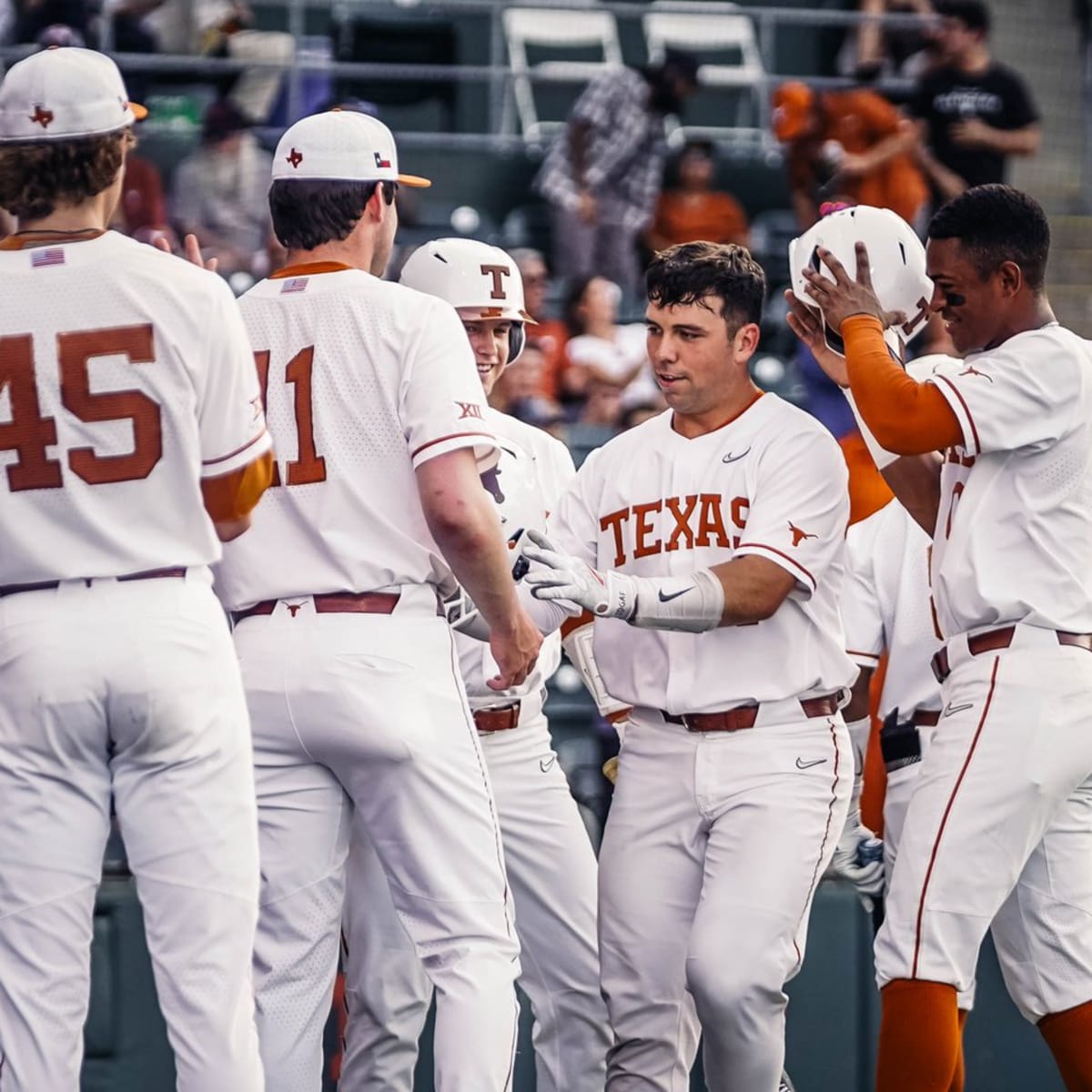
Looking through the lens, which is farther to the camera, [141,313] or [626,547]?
[626,547]

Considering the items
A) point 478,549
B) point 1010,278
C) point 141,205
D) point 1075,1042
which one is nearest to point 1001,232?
point 1010,278

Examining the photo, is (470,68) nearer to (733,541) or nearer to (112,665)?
(733,541)

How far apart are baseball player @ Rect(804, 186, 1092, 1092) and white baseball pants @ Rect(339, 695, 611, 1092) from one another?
85 cm

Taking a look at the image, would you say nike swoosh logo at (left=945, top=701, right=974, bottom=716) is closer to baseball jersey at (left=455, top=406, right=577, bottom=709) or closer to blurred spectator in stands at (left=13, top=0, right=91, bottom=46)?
baseball jersey at (left=455, top=406, right=577, bottom=709)

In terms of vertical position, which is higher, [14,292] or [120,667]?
[14,292]

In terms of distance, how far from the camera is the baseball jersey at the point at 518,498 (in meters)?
4.59

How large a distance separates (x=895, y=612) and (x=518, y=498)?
49.5 inches

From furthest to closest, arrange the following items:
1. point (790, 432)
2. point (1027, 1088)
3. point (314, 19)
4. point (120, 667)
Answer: point (314, 19)
point (1027, 1088)
point (790, 432)
point (120, 667)

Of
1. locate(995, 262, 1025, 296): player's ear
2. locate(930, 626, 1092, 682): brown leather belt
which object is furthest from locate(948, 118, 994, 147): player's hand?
locate(930, 626, 1092, 682): brown leather belt

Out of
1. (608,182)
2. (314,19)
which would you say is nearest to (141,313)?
(608,182)

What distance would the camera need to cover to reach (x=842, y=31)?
43.4 feet

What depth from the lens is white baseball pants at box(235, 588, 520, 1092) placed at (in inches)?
151

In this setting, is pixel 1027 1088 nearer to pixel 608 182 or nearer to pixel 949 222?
pixel 949 222

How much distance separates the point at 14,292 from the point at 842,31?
10722 mm
